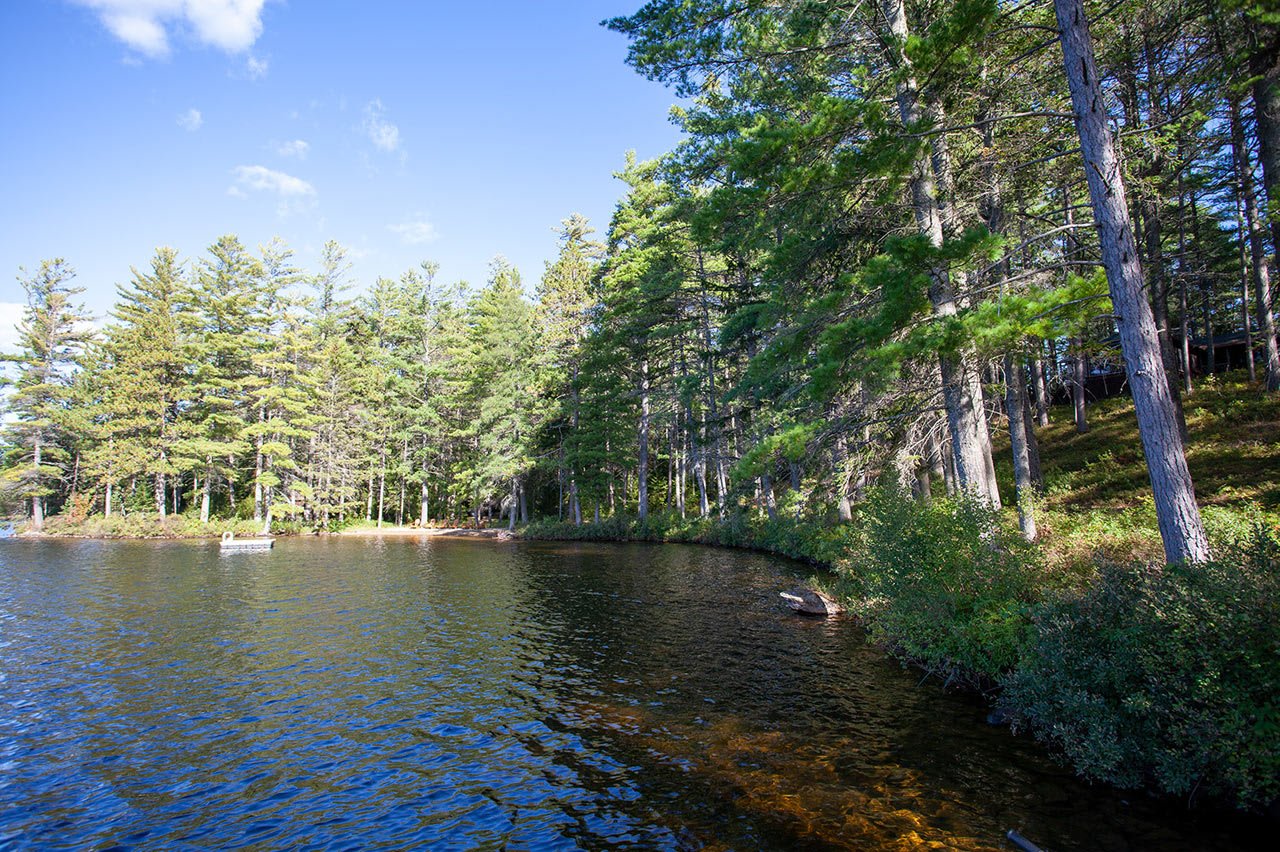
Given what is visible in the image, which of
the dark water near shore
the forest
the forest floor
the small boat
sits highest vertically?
the forest

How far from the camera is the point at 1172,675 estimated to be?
556 centimetres

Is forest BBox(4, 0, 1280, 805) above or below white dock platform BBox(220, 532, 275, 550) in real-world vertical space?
above

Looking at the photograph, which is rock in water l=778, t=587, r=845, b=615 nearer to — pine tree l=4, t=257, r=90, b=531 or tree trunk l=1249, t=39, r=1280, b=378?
tree trunk l=1249, t=39, r=1280, b=378

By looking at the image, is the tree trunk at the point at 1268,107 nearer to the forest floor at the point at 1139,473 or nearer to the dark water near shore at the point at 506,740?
the forest floor at the point at 1139,473

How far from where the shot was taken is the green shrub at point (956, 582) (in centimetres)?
885

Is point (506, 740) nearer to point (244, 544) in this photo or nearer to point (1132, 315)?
point (1132, 315)

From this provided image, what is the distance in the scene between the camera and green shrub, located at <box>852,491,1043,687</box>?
885cm

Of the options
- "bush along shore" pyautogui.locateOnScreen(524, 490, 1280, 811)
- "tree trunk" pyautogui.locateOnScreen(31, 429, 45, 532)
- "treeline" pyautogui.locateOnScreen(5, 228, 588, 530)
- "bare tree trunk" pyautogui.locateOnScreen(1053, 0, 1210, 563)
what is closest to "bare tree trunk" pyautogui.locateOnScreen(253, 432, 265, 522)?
"treeline" pyautogui.locateOnScreen(5, 228, 588, 530)

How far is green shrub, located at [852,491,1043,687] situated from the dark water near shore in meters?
0.90

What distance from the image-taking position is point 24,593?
64.2ft

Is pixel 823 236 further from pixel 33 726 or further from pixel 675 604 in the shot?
pixel 33 726

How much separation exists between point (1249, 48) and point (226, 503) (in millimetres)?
66454

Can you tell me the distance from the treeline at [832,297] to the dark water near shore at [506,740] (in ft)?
12.7

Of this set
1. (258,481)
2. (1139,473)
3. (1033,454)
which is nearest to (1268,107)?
(1139,473)
